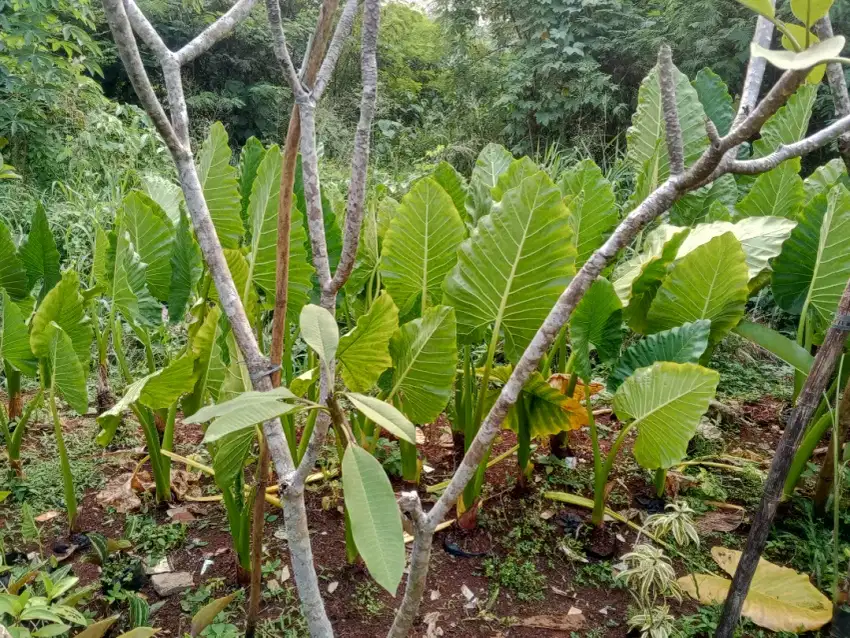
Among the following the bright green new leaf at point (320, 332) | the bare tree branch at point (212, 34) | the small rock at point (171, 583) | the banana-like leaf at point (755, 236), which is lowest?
the small rock at point (171, 583)

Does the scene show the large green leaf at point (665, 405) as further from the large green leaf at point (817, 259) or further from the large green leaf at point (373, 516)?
the large green leaf at point (373, 516)

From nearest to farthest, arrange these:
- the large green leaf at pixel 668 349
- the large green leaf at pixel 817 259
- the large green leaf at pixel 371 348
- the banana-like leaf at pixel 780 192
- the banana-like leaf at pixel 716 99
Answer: the large green leaf at pixel 371 348 < the large green leaf at pixel 668 349 < the large green leaf at pixel 817 259 < the banana-like leaf at pixel 780 192 < the banana-like leaf at pixel 716 99

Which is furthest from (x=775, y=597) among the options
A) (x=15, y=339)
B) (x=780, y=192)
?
(x=15, y=339)

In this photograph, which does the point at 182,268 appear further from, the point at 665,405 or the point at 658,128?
the point at 658,128

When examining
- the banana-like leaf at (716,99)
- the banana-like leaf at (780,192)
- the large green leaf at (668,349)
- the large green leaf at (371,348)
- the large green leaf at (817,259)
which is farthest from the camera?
the banana-like leaf at (716,99)

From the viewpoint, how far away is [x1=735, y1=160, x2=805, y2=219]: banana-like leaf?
136cm

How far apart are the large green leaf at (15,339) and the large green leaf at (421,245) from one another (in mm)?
673

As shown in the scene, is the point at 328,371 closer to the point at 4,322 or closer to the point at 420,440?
the point at 4,322

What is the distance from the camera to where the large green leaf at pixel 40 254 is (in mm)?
1314

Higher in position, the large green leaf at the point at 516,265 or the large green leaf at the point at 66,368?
the large green leaf at the point at 516,265

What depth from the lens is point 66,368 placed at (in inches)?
41.3

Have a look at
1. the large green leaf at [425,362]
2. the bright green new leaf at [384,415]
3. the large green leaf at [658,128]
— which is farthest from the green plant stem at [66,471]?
the large green leaf at [658,128]

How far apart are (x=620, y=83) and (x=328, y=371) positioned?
562cm

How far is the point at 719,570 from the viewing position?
3.67 feet
